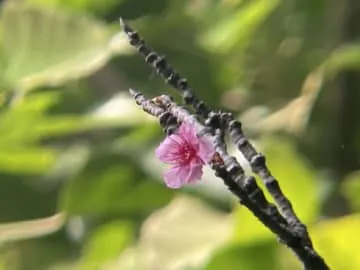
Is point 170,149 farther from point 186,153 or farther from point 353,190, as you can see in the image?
point 353,190

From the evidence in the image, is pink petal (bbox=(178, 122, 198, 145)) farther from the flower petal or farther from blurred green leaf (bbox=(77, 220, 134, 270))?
blurred green leaf (bbox=(77, 220, 134, 270))

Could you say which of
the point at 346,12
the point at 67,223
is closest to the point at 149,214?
the point at 67,223

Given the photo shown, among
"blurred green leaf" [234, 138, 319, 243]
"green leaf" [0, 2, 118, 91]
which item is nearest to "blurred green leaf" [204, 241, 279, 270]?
"blurred green leaf" [234, 138, 319, 243]

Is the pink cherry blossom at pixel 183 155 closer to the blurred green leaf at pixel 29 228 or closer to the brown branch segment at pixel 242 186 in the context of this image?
the brown branch segment at pixel 242 186

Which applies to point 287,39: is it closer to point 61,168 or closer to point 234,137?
point 61,168

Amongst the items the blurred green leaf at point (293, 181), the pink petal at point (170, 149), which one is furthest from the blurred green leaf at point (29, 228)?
the pink petal at point (170, 149)

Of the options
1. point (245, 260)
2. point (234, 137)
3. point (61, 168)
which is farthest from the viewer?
point (61, 168)
